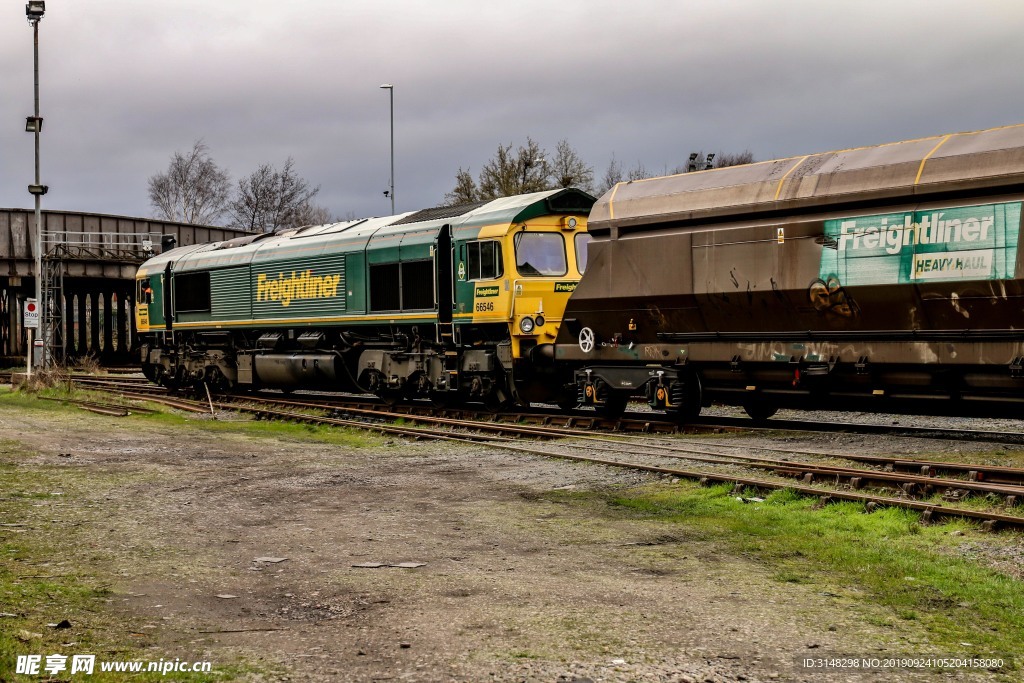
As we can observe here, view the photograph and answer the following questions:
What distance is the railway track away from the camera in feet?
32.6

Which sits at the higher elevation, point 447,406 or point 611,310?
point 611,310

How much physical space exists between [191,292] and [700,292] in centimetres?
1734

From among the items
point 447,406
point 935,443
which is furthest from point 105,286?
→ point 935,443

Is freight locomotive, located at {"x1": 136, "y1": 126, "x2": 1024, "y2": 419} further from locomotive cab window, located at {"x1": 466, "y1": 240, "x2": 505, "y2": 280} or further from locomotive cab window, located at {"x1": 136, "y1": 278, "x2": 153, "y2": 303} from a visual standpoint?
locomotive cab window, located at {"x1": 136, "y1": 278, "x2": 153, "y2": 303}

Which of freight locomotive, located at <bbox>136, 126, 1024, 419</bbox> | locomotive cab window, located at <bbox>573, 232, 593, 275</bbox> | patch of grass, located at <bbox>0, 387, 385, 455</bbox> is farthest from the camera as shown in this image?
locomotive cab window, located at <bbox>573, 232, 593, 275</bbox>

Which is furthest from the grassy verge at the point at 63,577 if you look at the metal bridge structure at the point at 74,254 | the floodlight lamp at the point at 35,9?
A: the metal bridge structure at the point at 74,254

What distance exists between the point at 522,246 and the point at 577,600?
12408mm

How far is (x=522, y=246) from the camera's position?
18.9 meters

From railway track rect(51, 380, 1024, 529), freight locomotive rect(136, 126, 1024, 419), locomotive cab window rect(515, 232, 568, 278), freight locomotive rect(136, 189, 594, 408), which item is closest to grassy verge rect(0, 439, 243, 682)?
railway track rect(51, 380, 1024, 529)

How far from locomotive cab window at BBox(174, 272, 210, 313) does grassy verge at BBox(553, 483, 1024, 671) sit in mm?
18795

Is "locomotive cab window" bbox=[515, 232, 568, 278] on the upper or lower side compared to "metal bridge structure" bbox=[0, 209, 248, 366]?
lower

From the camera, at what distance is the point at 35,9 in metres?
31.5

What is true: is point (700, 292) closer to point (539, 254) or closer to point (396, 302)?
point (539, 254)

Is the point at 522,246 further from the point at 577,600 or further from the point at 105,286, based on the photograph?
the point at 105,286
